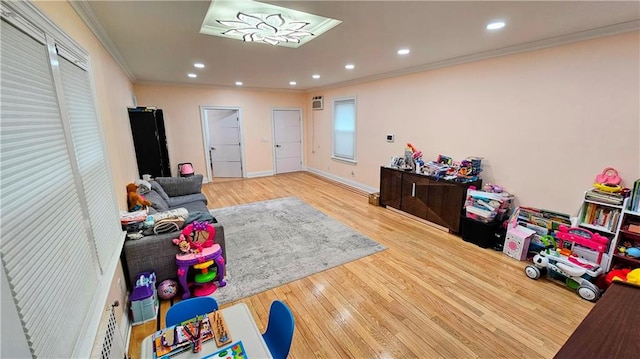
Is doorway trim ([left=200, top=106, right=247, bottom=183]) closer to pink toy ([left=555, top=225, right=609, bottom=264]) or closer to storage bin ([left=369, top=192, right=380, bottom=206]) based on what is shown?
storage bin ([left=369, top=192, right=380, bottom=206])

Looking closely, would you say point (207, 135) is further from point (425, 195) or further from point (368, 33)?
point (425, 195)

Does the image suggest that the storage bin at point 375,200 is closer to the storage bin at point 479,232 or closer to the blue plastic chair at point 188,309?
the storage bin at point 479,232

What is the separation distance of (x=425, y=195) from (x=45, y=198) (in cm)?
411

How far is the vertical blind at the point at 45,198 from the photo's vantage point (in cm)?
87

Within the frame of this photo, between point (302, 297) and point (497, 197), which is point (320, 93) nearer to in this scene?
point (497, 197)

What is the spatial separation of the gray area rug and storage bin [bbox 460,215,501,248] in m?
1.18

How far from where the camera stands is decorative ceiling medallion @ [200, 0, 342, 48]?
7.71 feet

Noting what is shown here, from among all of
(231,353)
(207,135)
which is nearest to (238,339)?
(231,353)

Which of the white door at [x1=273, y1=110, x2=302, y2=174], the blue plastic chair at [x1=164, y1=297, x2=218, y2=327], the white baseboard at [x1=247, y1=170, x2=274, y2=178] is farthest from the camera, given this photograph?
the white door at [x1=273, y1=110, x2=302, y2=174]

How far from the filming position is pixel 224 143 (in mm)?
7203

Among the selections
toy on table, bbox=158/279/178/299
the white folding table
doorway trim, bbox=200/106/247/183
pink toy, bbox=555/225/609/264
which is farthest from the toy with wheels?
doorway trim, bbox=200/106/247/183

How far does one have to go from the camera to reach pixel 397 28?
2.50 m

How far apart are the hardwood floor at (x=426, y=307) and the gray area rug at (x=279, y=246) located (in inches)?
7.0

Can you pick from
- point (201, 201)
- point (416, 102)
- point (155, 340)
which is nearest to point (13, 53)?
point (155, 340)
